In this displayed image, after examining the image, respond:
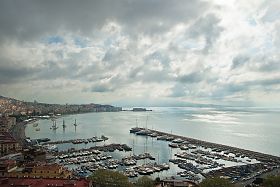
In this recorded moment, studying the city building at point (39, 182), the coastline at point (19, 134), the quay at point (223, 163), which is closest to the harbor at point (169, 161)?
the quay at point (223, 163)

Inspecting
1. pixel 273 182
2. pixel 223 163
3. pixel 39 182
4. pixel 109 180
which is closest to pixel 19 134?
pixel 223 163

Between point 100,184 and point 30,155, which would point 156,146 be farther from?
point 100,184

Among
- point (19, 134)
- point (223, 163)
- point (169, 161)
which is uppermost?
point (19, 134)

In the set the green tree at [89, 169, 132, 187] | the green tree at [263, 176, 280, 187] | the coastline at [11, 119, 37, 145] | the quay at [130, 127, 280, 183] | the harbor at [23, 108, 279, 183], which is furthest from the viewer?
the coastline at [11, 119, 37, 145]

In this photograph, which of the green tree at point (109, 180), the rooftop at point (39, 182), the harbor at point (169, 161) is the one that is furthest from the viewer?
the harbor at point (169, 161)

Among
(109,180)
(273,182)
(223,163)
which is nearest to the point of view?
(273,182)

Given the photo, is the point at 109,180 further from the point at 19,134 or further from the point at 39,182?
Result: the point at 19,134

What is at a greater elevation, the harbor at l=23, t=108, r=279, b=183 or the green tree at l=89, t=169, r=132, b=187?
→ the green tree at l=89, t=169, r=132, b=187

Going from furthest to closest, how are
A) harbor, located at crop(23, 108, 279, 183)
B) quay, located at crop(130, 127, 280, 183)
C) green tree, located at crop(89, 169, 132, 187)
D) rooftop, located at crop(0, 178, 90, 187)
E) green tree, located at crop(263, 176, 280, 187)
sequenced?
harbor, located at crop(23, 108, 279, 183) → quay, located at crop(130, 127, 280, 183) → green tree, located at crop(89, 169, 132, 187) → green tree, located at crop(263, 176, 280, 187) → rooftop, located at crop(0, 178, 90, 187)

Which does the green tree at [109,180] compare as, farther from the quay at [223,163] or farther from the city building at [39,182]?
the quay at [223,163]

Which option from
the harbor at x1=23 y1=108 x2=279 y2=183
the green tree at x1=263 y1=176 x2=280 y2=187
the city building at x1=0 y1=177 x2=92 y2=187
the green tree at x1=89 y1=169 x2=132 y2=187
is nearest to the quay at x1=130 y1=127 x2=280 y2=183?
the harbor at x1=23 y1=108 x2=279 y2=183

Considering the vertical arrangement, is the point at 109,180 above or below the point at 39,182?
below

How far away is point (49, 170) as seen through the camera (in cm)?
1723

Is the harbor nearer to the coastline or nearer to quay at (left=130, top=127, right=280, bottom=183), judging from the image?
quay at (left=130, top=127, right=280, bottom=183)
